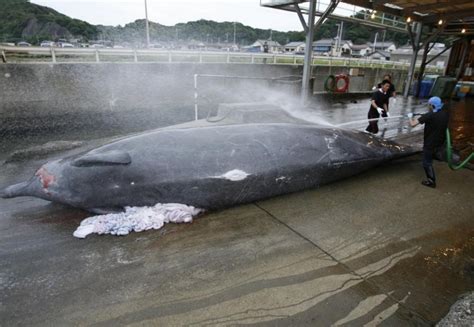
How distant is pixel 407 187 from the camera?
530 cm

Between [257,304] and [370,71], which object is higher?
[370,71]

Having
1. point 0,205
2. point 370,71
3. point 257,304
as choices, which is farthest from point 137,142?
point 370,71

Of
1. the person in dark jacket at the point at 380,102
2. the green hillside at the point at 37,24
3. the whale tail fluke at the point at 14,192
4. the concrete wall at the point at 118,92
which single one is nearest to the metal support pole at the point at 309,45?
the concrete wall at the point at 118,92

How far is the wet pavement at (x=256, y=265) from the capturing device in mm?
2701

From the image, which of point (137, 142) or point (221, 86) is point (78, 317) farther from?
point (221, 86)

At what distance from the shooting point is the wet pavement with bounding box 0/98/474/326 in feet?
8.86

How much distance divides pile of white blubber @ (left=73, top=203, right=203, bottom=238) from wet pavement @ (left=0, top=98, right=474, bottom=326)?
11 centimetres

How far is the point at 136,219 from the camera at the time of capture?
391 centimetres

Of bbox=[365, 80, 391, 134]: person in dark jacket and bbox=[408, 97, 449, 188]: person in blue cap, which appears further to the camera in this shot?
bbox=[365, 80, 391, 134]: person in dark jacket

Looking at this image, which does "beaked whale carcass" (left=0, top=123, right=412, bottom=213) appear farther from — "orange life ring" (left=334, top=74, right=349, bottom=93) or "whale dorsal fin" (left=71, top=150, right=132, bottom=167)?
"orange life ring" (left=334, top=74, right=349, bottom=93)

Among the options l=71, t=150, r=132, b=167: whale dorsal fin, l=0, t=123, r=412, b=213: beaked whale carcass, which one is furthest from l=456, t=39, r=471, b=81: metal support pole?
→ l=71, t=150, r=132, b=167: whale dorsal fin

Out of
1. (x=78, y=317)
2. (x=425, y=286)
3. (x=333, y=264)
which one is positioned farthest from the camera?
(x=333, y=264)

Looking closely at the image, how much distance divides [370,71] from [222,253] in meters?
25.0

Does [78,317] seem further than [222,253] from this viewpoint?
No
